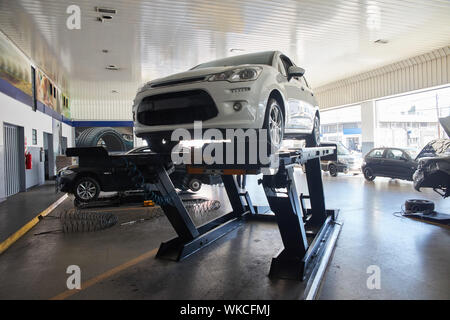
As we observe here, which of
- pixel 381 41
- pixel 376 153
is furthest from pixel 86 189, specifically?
pixel 381 41

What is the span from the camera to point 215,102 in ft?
9.23

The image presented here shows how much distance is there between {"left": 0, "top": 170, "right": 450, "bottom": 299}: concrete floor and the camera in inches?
114

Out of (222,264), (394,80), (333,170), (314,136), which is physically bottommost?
(222,264)

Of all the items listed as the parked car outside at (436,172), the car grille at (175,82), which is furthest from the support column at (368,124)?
the car grille at (175,82)

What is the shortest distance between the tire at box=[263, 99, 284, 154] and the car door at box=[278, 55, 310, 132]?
0.24 meters

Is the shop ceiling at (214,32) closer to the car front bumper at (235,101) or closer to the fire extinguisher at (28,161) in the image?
the fire extinguisher at (28,161)

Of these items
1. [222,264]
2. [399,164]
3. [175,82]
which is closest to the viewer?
[175,82]

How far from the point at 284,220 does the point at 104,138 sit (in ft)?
21.9

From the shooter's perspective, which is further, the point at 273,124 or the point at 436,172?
the point at 436,172

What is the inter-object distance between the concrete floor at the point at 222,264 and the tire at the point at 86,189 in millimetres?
1400

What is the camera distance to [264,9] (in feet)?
23.7

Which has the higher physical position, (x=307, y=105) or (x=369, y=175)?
(x=307, y=105)

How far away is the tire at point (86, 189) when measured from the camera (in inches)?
282

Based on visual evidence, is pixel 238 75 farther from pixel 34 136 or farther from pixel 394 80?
pixel 394 80
